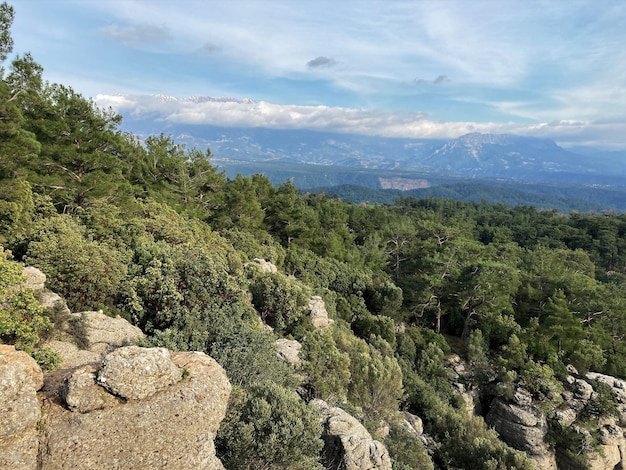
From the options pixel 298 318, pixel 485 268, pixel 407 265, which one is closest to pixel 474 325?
pixel 485 268

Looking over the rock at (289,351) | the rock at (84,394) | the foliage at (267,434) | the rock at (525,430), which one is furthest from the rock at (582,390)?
the rock at (84,394)

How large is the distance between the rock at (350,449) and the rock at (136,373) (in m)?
5.21

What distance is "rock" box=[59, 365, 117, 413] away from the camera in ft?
18.3

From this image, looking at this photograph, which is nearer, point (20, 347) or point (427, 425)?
point (20, 347)

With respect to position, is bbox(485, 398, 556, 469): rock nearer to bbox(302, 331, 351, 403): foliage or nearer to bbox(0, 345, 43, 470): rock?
bbox(302, 331, 351, 403): foliage

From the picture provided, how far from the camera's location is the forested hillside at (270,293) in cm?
1035

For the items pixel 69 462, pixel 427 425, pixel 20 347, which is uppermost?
pixel 20 347

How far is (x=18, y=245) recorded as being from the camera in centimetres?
1256

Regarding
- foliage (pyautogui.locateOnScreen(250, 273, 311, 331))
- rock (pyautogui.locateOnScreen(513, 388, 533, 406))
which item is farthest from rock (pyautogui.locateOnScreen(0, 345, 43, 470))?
rock (pyautogui.locateOnScreen(513, 388, 533, 406))

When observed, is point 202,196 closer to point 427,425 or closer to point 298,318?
point 298,318

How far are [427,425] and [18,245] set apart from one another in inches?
778

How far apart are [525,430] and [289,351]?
54.9ft

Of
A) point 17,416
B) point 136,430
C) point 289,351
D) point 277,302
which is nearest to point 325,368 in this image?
point 289,351

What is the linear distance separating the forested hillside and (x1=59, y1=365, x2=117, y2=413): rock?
5.72 feet
